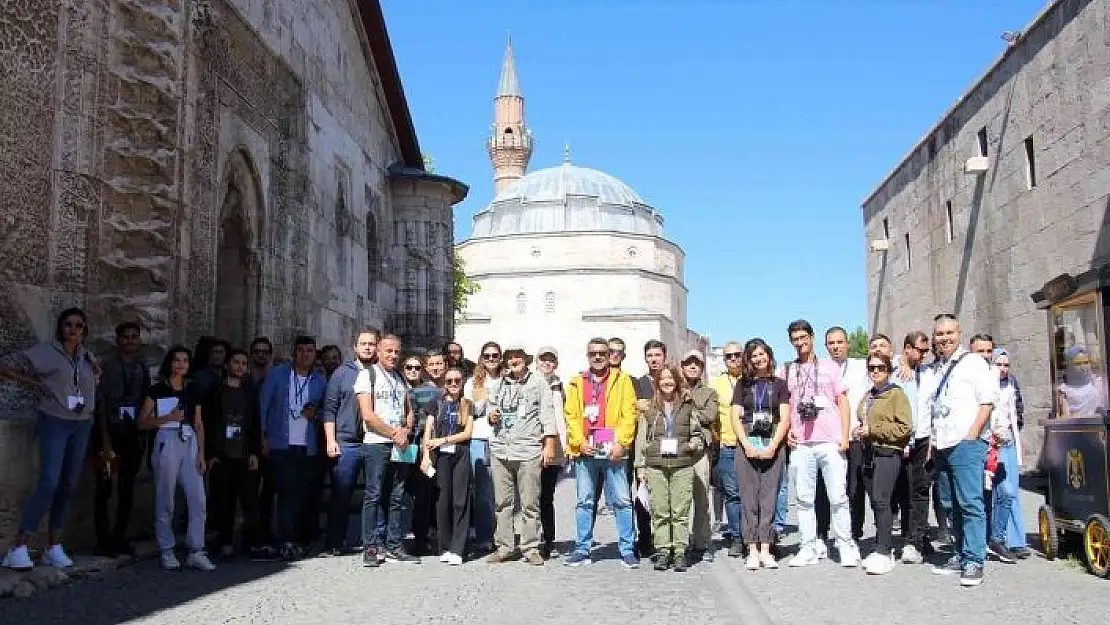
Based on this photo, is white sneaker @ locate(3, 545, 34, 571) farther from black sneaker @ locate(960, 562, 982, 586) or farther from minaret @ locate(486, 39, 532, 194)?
minaret @ locate(486, 39, 532, 194)

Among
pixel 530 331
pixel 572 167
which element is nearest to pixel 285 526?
pixel 530 331

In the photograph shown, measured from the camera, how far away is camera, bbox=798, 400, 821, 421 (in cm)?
848

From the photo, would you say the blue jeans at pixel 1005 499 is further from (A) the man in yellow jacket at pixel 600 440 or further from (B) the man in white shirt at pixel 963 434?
(A) the man in yellow jacket at pixel 600 440

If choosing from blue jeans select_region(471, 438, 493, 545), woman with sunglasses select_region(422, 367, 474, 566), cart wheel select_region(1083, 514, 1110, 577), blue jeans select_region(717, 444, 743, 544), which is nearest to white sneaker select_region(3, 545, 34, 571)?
woman with sunglasses select_region(422, 367, 474, 566)

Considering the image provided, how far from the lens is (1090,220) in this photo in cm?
1482

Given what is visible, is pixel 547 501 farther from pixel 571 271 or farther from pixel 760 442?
pixel 571 271

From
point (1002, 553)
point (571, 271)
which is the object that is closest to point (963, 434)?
point (1002, 553)

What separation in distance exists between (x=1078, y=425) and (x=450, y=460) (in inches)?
193

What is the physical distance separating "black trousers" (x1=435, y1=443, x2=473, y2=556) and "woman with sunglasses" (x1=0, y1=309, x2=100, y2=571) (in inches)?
108

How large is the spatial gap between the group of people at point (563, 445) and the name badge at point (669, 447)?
2cm

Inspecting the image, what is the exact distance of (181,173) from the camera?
9531mm

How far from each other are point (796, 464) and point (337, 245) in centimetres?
931

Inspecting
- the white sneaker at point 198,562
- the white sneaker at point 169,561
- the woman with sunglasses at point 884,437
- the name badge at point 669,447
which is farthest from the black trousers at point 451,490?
the woman with sunglasses at point 884,437

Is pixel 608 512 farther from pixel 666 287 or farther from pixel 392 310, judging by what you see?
pixel 666 287
